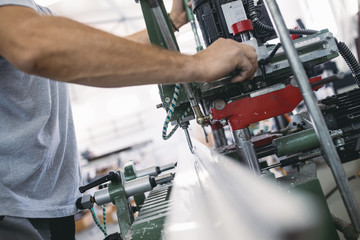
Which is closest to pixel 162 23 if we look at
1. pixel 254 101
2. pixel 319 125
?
pixel 254 101

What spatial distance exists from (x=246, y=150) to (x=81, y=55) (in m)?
0.57

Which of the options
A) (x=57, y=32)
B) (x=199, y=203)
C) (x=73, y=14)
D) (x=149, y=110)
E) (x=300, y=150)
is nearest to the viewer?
(x=57, y=32)

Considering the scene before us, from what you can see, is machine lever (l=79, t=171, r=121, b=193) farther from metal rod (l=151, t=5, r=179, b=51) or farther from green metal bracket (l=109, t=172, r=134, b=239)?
metal rod (l=151, t=5, r=179, b=51)

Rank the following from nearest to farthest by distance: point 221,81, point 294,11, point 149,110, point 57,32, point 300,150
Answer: point 57,32
point 221,81
point 300,150
point 294,11
point 149,110

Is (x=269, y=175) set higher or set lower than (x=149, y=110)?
lower

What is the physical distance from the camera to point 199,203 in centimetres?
66

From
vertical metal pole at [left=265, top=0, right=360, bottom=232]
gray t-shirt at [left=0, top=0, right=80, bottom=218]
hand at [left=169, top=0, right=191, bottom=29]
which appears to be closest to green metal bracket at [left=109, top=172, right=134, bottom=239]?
gray t-shirt at [left=0, top=0, right=80, bottom=218]

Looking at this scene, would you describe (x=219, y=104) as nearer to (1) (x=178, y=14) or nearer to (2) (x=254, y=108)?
(2) (x=254, y=108)

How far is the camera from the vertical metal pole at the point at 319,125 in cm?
47

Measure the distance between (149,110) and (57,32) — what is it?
7248 millimetres

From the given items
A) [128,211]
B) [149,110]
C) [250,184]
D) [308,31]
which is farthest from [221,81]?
[149,110]

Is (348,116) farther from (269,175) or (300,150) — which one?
(269,175)

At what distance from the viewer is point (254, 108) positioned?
0.82 m

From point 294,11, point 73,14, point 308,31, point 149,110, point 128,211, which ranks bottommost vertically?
point 128,211
